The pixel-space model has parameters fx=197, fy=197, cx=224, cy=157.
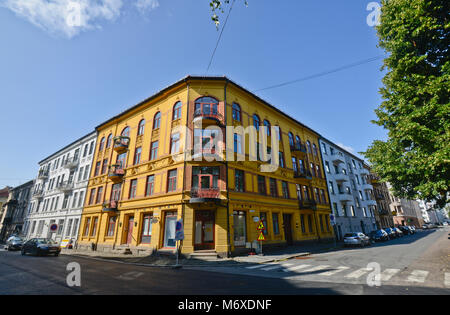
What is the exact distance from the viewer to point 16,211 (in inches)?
1763

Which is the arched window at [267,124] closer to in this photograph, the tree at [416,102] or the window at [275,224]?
the window at [275,224]

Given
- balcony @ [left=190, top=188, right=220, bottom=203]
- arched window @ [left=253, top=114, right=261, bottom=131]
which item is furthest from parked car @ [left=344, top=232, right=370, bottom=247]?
balcony @ [left=190, top=188, right=220, bottom=203]

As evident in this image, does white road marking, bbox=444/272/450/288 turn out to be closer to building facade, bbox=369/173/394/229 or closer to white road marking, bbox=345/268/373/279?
white road marking, bbox=345/268/373/279

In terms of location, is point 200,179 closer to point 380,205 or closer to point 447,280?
point 447,280

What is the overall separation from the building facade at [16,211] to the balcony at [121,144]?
35104 mm

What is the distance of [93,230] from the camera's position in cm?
2341

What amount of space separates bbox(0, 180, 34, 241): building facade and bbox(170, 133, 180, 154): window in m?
43.9

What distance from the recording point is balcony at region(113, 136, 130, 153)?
74.2 ft

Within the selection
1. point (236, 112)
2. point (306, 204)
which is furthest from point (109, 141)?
point (306, 204)

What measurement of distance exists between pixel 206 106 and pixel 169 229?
448 inches

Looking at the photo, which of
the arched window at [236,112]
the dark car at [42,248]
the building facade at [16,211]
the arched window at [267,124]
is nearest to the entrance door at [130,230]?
the dark car at [42,248]
